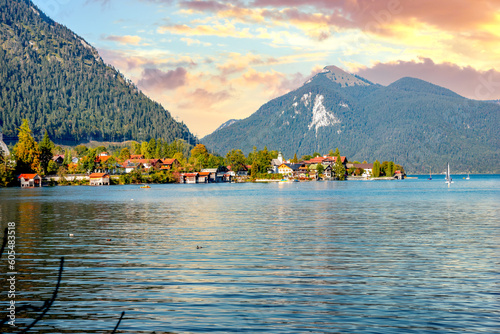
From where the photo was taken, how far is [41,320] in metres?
20.1

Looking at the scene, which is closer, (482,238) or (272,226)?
(482,238)

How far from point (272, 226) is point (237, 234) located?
8.32m

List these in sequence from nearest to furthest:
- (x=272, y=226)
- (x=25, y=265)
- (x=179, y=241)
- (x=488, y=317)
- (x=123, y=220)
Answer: (x=488, y=317)
(x=25, y=265)
(x=179, y=241)
(x=272, y=226)
(x=123, y=220)

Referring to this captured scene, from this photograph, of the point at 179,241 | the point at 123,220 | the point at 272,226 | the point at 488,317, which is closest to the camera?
the point at 488,317

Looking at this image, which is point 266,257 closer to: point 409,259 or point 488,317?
point 409,259

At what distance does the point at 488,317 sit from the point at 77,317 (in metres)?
16.6

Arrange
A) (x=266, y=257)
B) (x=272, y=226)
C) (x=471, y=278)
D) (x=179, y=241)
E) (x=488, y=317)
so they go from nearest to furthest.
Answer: (x=488, y=317) < (x=471, y=278) < (x=266, y=257) < (x=179, y=241) < (x=272, y=226)

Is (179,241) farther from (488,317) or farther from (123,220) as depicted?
(488,317)

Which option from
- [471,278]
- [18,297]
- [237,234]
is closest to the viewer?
[18,297]

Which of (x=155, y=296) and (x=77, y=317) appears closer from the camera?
(x=77, y=317)

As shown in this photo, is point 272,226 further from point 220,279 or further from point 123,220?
point 220,279

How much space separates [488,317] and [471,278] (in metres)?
7.40

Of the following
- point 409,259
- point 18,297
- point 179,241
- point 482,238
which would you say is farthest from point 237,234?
point 18,297

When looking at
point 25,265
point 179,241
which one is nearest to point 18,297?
point 25,265
